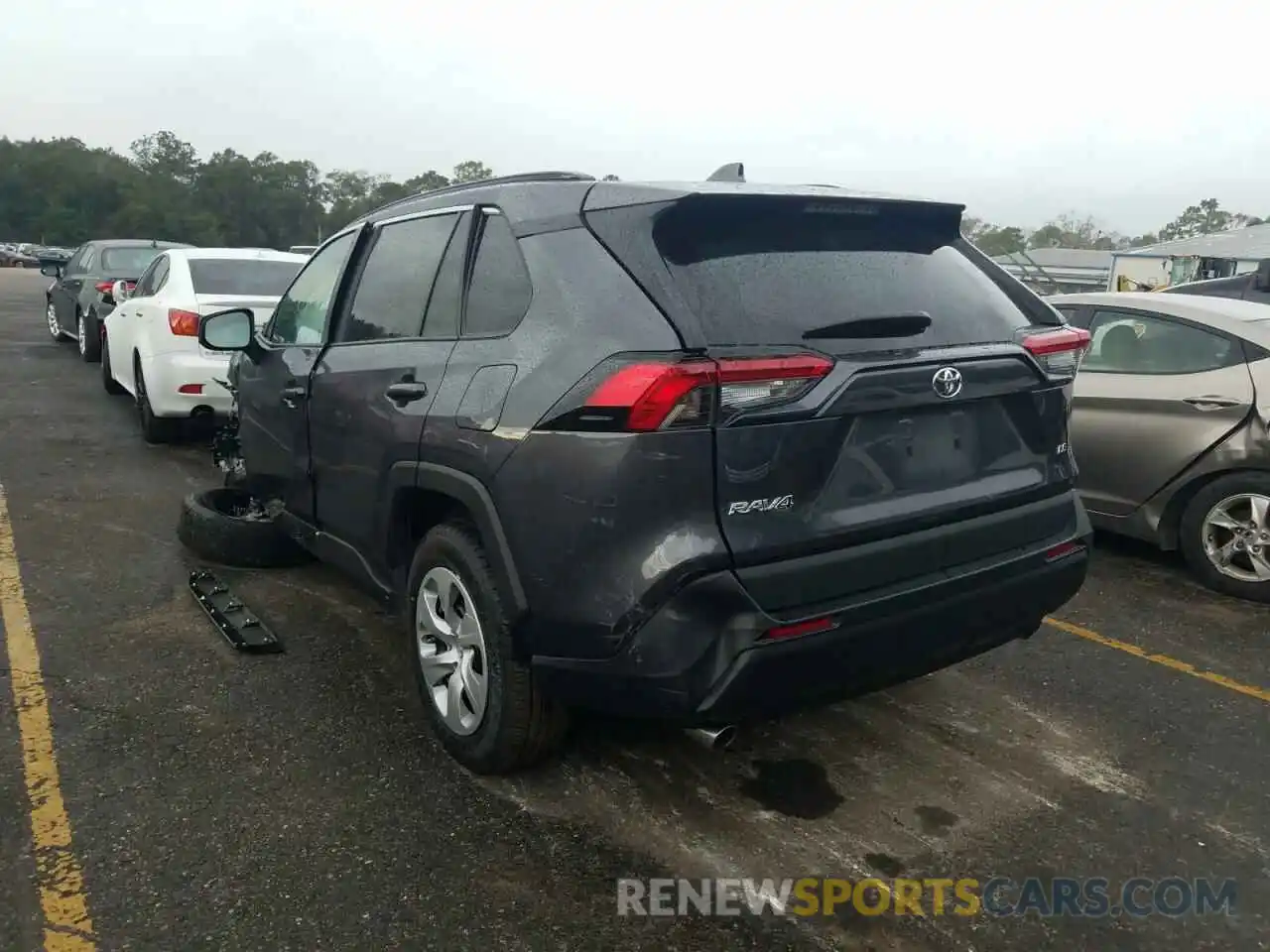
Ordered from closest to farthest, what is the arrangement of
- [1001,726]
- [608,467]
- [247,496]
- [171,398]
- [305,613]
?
[608,467]
[1001,726]
[305,613]
[247,496]
[171,398]

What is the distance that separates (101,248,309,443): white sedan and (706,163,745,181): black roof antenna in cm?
483

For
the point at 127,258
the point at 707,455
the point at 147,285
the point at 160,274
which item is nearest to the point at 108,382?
the point at 147,285

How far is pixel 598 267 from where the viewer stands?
8.91ft

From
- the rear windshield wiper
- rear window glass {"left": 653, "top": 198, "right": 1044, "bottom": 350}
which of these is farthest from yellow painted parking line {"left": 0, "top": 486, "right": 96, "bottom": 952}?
the rear windshield wiper

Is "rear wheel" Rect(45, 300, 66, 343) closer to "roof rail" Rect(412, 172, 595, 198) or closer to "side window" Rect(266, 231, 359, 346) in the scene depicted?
"side window" Rect(266, 231, 359, 346)

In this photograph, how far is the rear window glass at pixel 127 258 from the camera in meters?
13.0

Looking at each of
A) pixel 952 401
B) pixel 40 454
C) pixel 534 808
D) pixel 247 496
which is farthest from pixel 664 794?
pixel 40 454

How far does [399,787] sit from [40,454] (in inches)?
232

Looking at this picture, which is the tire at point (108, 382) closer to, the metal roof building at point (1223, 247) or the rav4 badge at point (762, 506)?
the rav4 badge at point (762, 506)

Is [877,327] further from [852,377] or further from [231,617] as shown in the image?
[231,617]

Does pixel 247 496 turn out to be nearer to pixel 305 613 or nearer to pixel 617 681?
pixel 305 613

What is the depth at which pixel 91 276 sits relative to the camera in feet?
42.0

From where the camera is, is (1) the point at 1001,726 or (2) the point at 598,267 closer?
(2) the point at 598,267

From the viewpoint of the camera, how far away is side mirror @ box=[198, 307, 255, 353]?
466 centimetres
